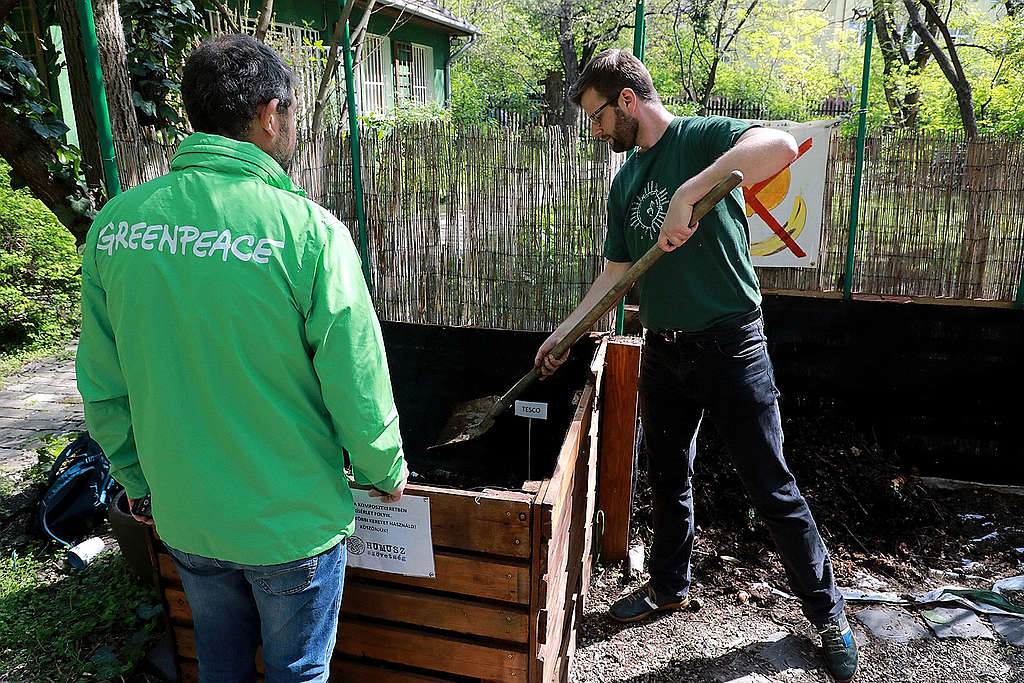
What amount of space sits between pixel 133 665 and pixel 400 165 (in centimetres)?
245

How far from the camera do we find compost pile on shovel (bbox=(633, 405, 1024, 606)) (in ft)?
10.3

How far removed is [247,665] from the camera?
1.66 metres

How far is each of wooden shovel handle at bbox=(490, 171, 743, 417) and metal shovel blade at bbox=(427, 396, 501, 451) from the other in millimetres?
127

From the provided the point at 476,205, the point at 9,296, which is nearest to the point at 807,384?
the point at 476,205

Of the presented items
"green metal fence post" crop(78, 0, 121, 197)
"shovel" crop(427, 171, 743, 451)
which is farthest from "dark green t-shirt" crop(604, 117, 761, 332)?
"green metal fence post" crop(78, 0, 121, 197)

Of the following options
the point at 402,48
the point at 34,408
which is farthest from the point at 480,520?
the point at 402,48

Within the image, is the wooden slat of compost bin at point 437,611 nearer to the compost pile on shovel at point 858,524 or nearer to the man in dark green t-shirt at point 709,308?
the man in dark green t-shirt at point 709,308

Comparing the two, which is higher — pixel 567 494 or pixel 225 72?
pixel 225 72

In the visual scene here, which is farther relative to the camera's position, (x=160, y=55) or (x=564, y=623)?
(x=160, y=55)

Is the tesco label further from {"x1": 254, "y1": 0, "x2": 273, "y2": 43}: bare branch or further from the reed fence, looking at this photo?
{"x1": 254, "y1": 0, "x2": 273, "y2": 43}: bare branch

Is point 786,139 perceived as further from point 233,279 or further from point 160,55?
point 160,55

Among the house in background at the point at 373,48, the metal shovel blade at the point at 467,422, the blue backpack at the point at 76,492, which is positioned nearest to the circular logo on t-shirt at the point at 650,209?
the metal shovel blade at the point at 467,422

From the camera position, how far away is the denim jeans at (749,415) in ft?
7.66

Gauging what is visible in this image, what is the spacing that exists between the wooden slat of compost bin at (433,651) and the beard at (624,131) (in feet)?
5.54
